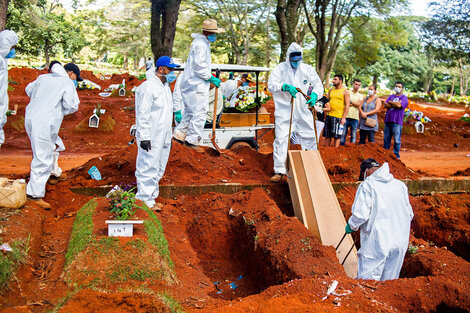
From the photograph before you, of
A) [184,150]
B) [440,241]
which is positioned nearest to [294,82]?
[184,150]

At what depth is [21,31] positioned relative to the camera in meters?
29.3

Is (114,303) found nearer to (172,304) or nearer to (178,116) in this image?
(172,304)

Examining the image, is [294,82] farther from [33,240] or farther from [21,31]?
[21,31]

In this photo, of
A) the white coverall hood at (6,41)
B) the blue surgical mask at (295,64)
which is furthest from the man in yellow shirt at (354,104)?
the white coverall hood at (6,41)

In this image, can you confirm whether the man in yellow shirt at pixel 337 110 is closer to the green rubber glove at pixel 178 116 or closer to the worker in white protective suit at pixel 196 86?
the worker in white protective suit at pixel 196 86

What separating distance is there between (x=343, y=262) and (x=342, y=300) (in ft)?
7.02

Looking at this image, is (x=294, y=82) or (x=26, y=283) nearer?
(x=26, y=283)

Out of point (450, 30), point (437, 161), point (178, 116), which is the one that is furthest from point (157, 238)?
point (450, 30)

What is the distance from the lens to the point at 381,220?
18.0ft

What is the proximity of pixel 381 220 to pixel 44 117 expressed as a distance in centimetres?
480

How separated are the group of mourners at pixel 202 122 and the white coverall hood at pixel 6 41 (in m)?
0.01

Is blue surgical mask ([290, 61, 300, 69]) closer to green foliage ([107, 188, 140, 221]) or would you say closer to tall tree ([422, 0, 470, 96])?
green foliage ([107, 188, 140, 221])

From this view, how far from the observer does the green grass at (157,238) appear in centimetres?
577

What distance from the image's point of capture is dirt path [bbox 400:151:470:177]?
1300 centimetres
